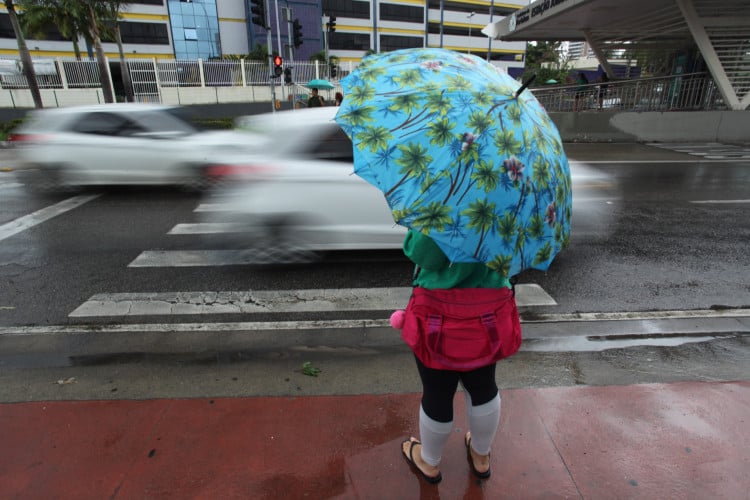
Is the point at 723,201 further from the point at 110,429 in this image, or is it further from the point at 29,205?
the point at 29,205

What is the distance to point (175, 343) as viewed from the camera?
361cm

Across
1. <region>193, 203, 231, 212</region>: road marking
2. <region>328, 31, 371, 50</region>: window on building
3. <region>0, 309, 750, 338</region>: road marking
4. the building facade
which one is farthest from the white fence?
<region>328, 31, 371, 50</region>: window on building

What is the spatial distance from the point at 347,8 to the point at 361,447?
5736 centimetres

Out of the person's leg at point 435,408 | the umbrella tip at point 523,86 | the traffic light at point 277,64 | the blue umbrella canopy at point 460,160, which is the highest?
the traffic light at point 277,64

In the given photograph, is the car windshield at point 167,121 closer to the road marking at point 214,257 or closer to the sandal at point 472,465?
the road marking at point 214,257

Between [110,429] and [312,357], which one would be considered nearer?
[110,429]

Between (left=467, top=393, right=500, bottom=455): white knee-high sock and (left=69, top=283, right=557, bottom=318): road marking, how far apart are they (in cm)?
204

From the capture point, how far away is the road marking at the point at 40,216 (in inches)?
248

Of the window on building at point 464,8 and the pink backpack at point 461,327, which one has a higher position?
the window on building at point 464,8

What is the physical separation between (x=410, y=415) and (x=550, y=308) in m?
2.06

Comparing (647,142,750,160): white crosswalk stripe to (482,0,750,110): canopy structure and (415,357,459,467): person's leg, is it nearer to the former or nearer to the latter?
(482,0,750,110): canopy structure

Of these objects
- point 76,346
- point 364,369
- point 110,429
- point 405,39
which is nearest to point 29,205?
point 76,346

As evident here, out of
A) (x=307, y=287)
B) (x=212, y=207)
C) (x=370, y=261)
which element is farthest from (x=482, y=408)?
(x=212, y=207)

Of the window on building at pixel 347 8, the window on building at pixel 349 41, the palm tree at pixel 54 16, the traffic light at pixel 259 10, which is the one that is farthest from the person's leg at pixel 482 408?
the window on building at pixel 349 41
